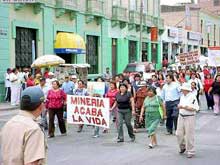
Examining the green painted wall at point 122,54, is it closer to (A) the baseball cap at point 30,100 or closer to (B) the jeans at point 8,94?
(B) the jeans at point 8,94

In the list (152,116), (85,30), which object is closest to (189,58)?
(85,30)

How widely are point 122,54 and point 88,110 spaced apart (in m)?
26.4

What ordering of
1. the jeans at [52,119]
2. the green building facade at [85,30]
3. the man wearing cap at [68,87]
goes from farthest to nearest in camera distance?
the green building facade at [85,30] < the man wearing cap at [68,87] < the jeans at [52,119]

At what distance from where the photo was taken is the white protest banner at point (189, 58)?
2892 cm

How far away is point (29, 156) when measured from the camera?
3.75 meters

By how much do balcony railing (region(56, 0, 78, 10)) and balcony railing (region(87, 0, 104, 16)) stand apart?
210cm

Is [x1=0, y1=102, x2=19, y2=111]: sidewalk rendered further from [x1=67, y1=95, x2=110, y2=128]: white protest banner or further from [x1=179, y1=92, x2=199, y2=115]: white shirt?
[x1=179, y1=92, x2=199, y2=115]: white shirt

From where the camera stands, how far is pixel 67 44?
29.8 metres

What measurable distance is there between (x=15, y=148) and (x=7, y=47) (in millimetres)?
21795

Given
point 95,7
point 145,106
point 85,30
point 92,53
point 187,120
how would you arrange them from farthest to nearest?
point 92,53 < point 95,7 < point 85,30 < point 145,106 < point 187,120

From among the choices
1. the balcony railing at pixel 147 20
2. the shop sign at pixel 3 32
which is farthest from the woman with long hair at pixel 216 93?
the balcony railing at pixel 147 20

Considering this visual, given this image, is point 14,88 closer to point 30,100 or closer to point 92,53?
point 92,53

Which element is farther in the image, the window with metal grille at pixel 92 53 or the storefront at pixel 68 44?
the window with metal grille at pixel 92 53

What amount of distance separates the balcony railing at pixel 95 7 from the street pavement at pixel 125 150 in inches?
781
